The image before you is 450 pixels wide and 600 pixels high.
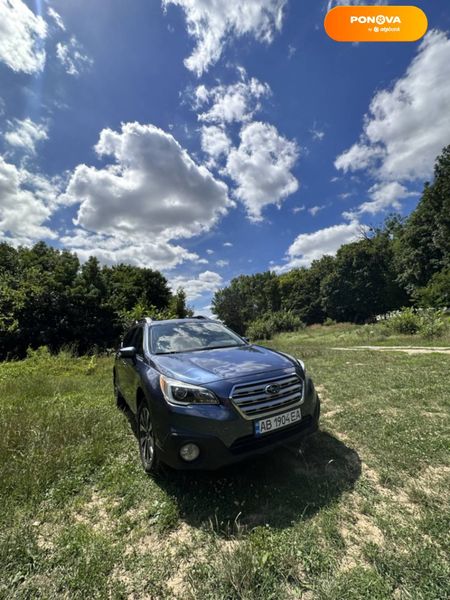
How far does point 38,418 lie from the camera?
4.09 metres

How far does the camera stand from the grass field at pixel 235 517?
5.38 feet

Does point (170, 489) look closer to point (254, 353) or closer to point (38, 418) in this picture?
point (254, 353)

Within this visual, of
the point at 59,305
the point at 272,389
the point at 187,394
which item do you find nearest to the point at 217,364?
the point at 187,394

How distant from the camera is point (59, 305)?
55.5 ft

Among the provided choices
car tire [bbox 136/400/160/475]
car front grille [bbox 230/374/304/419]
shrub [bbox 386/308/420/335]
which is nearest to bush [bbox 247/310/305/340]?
shrub [bbox 386/308/420/335]

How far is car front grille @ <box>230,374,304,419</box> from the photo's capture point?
244cm

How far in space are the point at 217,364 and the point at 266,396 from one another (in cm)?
62

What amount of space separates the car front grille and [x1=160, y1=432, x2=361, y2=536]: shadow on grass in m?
0.42

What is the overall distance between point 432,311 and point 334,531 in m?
17.0

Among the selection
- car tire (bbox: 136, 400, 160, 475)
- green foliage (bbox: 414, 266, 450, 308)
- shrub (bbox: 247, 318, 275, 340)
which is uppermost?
green foliage (bbox: 414, 266, 450, 308)

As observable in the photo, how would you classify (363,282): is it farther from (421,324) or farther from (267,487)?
(267,487)

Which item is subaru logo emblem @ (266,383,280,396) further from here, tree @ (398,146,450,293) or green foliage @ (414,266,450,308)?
tree @ (398,146,450,293)

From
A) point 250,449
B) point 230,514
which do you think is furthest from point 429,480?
point 230,514

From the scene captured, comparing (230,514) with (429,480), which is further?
(429,480)
